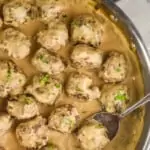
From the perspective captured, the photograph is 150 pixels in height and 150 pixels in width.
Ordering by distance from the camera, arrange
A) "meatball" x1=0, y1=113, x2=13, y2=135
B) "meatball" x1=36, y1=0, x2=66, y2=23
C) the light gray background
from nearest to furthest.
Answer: "meatball" x1=0, y1=113, x2=13, y2=135 → "meatball" x1=36, y1=0, x2=66, y2=23 → the light gray background

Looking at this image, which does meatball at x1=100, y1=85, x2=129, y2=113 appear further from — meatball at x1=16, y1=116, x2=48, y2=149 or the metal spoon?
meatball at x1=16, y1=116, x2=48, y2=149

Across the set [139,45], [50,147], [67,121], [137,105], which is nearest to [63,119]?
[67,121]

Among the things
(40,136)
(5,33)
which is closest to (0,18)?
(5,33)

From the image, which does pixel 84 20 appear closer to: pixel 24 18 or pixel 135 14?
pixel 24 18

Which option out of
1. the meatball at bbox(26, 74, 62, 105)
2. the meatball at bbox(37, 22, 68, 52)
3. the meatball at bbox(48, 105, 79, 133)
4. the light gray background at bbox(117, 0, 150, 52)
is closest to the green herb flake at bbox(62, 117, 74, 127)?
the meatball at bbox(48, 105, 79, 133)

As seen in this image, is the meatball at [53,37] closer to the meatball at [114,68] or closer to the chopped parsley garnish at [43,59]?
the chopped parsley garnish at [43,59]

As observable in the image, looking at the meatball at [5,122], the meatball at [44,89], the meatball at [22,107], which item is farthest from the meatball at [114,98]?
the meatball at [5,122]
